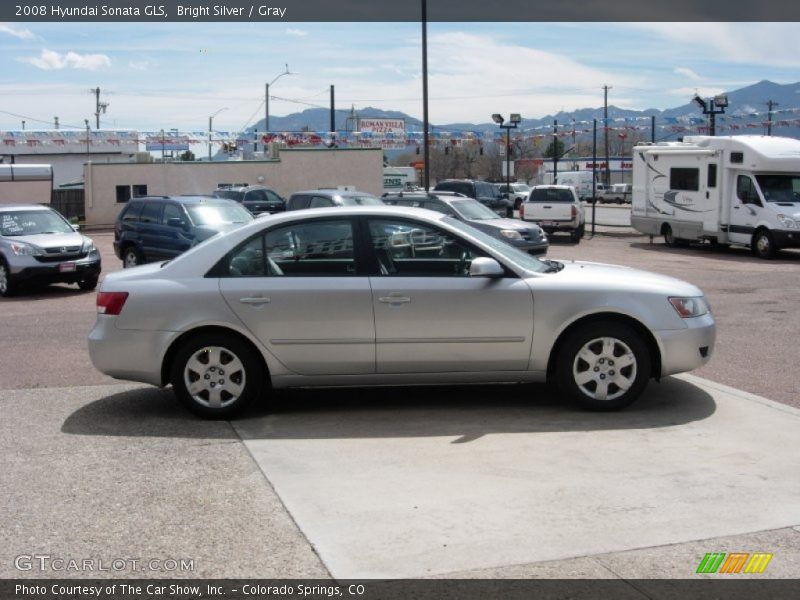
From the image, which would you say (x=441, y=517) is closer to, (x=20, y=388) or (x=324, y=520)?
(x=324, y=520)

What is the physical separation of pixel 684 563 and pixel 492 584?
3.15ft

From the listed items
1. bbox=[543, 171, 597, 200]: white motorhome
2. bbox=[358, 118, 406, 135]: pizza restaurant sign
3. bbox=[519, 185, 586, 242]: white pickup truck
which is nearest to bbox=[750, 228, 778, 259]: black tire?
bbox=[519, 185, 586, 242]: white pickup truck

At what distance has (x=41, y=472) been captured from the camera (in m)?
6.12

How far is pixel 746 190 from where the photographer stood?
2450 centimetres

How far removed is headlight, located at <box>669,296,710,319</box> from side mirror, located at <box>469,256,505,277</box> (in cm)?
137

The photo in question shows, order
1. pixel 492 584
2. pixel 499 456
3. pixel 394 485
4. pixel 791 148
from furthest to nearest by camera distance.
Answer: pixel 791 148
pixel 499 456
pixel 394 485
pixel 492 584

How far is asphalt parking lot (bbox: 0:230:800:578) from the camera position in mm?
4770

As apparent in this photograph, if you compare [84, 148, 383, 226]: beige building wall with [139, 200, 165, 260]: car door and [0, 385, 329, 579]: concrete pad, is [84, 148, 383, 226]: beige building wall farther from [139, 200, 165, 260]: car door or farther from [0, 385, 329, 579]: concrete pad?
[0, 385, 329, 579]: concrete pad

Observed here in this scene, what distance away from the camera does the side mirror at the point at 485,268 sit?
7215 mm

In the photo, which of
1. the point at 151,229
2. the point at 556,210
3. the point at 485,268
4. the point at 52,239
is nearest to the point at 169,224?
the point at 151,229

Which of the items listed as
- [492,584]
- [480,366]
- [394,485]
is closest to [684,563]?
[492,584]

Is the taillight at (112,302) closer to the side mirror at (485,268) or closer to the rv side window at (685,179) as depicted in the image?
the side mirror at (485,268)
